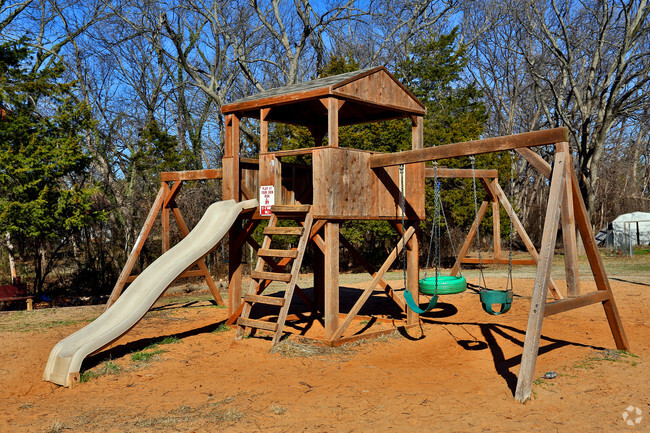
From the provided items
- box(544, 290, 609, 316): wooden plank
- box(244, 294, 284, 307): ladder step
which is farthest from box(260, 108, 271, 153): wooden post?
box(544, 290, 609, 316): wooden plank

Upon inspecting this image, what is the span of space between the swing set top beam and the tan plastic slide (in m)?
→ 2.65

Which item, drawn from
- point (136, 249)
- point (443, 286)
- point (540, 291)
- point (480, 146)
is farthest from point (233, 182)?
point (540, 291)

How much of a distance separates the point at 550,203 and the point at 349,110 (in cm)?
549

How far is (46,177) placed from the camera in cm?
1565

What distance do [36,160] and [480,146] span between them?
1200 cm

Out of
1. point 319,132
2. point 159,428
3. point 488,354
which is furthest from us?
point 319,132

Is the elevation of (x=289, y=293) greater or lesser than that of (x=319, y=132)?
lesser

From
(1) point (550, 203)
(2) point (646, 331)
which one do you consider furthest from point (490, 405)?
(2) point (646, 331)

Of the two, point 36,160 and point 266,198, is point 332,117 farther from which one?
point 36,160

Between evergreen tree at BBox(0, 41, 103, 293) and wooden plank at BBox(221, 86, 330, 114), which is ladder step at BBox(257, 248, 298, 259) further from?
evergreen tree at BBox(0, 41, 103, 293)

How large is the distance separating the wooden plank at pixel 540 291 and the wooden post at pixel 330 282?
11.1 ft

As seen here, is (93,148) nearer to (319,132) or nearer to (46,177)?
(46,177)

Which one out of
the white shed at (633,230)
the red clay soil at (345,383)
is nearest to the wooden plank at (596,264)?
the red clay soil at (345,383)

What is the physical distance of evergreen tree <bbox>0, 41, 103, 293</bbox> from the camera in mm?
14594
